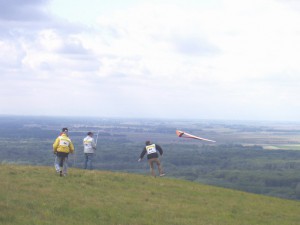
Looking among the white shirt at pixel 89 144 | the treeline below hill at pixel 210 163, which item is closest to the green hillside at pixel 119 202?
the white shirt at pixel 89 144

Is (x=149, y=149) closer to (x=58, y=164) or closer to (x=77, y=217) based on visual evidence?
(x=58, y=164)

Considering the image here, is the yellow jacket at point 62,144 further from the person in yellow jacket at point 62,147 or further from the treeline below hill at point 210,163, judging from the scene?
the treeline below hill at point 210,163

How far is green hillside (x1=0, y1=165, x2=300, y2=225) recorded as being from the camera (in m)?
16.4

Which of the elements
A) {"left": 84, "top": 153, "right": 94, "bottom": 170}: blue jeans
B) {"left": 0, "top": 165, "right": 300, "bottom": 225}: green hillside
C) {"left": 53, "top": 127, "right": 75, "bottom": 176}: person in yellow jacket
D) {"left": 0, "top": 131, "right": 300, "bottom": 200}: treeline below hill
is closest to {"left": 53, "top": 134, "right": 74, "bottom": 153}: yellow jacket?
{"left": 53, "top": 127, "right": 75, "bottom": 176}: person in yellow jacket

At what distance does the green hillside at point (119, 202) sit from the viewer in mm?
16391

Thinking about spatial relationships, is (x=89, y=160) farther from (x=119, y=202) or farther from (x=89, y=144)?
(x=119, y=202)

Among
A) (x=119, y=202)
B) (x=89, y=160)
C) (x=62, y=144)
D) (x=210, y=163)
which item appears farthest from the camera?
(x=210, y=163)

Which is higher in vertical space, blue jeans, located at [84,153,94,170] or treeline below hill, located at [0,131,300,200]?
blue jeans, located at [84,153,94,170]

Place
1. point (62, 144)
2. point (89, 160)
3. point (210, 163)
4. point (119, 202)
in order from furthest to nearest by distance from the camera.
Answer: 1. point (210, 163)
2. point (89, 160)
3. point (62, 144)
4. point (119, 202)

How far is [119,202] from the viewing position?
64.8ft

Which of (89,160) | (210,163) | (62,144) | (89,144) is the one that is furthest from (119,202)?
(210,163)

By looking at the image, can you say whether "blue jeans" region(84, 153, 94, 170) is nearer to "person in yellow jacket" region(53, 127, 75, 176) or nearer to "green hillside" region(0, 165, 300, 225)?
"green hillside" region(0, 165, 300, 225)

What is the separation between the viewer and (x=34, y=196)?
62.3 ft

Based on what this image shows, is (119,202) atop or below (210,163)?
atop
